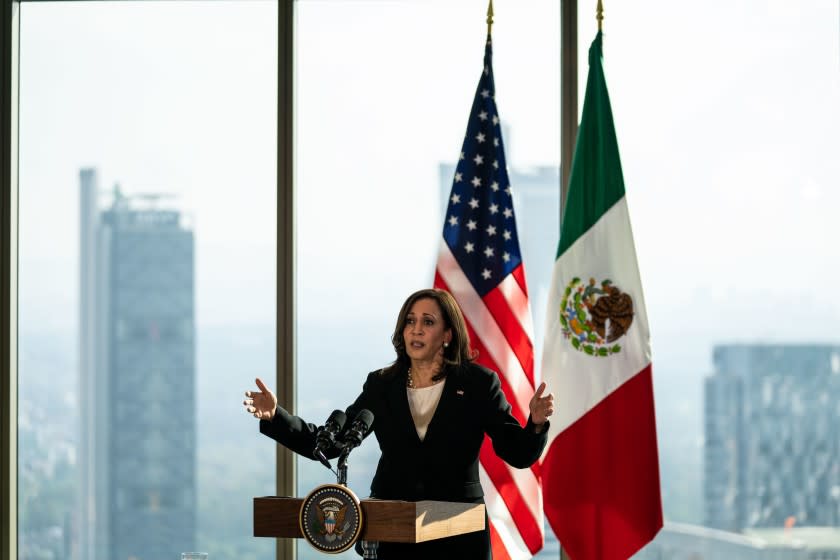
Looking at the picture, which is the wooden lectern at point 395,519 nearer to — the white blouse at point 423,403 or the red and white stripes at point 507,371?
the white blouse at point 423,403

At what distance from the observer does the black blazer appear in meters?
3.16

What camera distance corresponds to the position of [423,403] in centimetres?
327

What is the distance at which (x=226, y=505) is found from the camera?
4.16m

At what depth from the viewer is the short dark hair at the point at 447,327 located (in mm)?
3320

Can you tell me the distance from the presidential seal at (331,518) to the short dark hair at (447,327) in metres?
0.77

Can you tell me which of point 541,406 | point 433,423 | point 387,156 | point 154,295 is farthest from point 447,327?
point 154,295

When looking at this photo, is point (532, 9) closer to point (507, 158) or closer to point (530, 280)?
point (507, 158)

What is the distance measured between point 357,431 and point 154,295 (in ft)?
5.77

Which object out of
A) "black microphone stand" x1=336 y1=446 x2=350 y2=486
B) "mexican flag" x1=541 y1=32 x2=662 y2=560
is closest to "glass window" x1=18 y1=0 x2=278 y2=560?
"mexican flag" x1=541 y1=32 x2=662 y2=560

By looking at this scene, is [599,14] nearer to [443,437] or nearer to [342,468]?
[443,437]

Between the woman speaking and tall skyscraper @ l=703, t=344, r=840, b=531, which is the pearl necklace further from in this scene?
tall skyscraper @ l=703, t=344, r=840, b=531

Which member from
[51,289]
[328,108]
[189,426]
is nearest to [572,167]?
[328,108]

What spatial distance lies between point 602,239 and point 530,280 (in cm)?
41

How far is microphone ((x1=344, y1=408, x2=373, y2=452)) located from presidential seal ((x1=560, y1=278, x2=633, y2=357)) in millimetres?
1129
